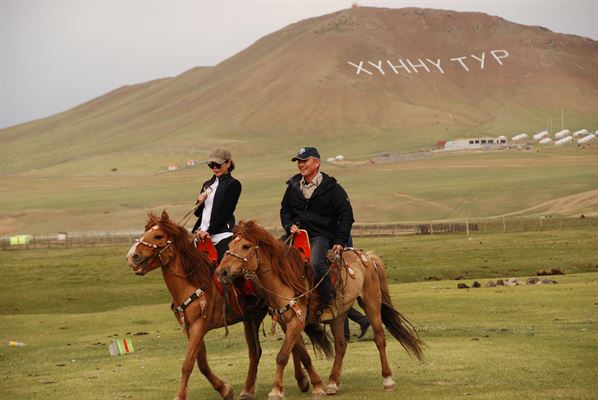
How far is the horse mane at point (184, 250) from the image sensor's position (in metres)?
16.5

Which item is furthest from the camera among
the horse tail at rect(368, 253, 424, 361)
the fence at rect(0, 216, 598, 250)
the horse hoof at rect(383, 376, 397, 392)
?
the fence at rect(0, 216, 598, 250)

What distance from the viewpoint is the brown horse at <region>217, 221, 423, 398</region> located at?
15719 millimetres

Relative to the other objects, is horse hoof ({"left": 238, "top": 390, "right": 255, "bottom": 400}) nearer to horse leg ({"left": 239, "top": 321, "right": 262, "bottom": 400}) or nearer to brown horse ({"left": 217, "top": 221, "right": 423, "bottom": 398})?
horse leg ({"left": 239, "top": 321, "right": 262, "bottom": 400})

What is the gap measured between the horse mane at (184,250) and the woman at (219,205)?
64 cm

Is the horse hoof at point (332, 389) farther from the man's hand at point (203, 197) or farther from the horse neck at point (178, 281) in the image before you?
the man's hand at point (203, 197)

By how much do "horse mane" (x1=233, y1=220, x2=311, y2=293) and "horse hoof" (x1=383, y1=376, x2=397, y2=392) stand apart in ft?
6.22

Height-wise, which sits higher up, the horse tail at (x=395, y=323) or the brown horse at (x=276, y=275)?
the brown horse at (x=276, y=275)

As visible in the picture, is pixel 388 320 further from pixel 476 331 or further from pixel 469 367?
pixel 476 331

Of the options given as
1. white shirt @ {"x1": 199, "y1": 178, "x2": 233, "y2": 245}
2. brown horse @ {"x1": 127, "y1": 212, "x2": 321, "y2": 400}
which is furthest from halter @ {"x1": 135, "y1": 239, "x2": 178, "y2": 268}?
white shirt @ {"x1": 199, "y1": 178, "x2": 233, "y2": 245}

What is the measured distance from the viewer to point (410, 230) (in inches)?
3194

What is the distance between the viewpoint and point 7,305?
44000mm

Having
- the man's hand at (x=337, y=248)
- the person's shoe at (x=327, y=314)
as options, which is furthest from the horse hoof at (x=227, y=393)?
the man's hand at (x=337, y=248)

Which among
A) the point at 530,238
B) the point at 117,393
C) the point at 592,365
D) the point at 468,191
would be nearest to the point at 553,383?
the point at 592,365

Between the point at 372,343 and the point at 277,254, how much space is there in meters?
7.42
